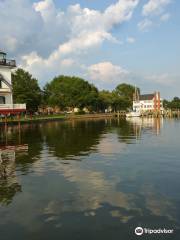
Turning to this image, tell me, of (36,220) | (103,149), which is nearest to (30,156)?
(103,149)

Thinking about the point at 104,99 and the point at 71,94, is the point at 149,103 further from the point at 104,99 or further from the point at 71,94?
the point at 71,94

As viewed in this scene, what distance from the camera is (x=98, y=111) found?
6988 inches

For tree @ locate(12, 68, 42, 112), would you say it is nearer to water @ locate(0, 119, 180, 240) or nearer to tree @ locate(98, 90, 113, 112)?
tree @ locate(98, 90, 113, 112)

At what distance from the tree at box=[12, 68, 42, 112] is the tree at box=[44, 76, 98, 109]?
31.2 m

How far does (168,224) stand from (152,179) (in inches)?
297

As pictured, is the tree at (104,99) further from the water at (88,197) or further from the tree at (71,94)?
the water at (88,197)

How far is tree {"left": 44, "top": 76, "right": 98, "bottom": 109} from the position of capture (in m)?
143

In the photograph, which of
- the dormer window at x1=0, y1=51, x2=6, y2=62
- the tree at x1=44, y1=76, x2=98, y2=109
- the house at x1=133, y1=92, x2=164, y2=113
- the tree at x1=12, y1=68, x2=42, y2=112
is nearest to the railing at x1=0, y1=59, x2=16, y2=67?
the dormer window at x1=0, y1=51, x2=6, y2=62

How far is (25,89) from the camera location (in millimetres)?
101875

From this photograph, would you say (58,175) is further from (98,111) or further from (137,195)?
(98,111)

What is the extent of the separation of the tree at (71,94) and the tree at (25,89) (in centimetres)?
3116

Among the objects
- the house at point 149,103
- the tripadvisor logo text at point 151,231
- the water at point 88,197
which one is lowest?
the tripadvisor logo text at point 151,231

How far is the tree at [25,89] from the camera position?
100.0 metres

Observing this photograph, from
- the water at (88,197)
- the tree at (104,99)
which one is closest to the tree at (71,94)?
the tree at (104,99)
